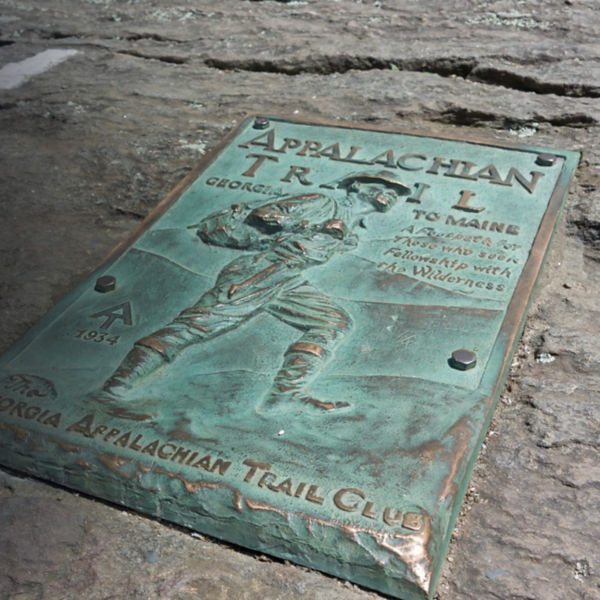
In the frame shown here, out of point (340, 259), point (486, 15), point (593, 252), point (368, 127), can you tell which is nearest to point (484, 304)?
point (340, 259)

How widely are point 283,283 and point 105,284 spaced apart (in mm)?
445

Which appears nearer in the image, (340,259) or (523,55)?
(340,259)

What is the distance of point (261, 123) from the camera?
98.6 inches

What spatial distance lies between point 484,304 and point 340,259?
1.25 ft

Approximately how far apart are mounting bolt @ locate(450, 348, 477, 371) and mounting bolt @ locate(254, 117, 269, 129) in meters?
1.20

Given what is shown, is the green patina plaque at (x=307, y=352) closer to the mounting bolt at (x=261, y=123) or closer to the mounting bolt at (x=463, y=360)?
the mounting bolt at (x=463, y=360)

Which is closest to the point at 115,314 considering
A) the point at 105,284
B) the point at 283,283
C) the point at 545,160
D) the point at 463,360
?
the point at 105,284

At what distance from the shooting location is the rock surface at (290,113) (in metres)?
1.38

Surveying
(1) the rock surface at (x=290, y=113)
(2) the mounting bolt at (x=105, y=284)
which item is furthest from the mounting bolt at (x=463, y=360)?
(2) the mounting bolt at (x=105, y=284)

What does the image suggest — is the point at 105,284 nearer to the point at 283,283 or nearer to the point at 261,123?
the point at 283,283

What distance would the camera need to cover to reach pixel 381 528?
4.24 feet

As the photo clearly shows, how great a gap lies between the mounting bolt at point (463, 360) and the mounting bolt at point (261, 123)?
1203 mm

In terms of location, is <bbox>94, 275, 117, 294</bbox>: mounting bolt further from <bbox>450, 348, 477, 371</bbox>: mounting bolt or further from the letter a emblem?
<bbox>450, 348, 477, 371</bbox>: mounting bolt

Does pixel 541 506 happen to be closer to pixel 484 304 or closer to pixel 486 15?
pixel 484 304
